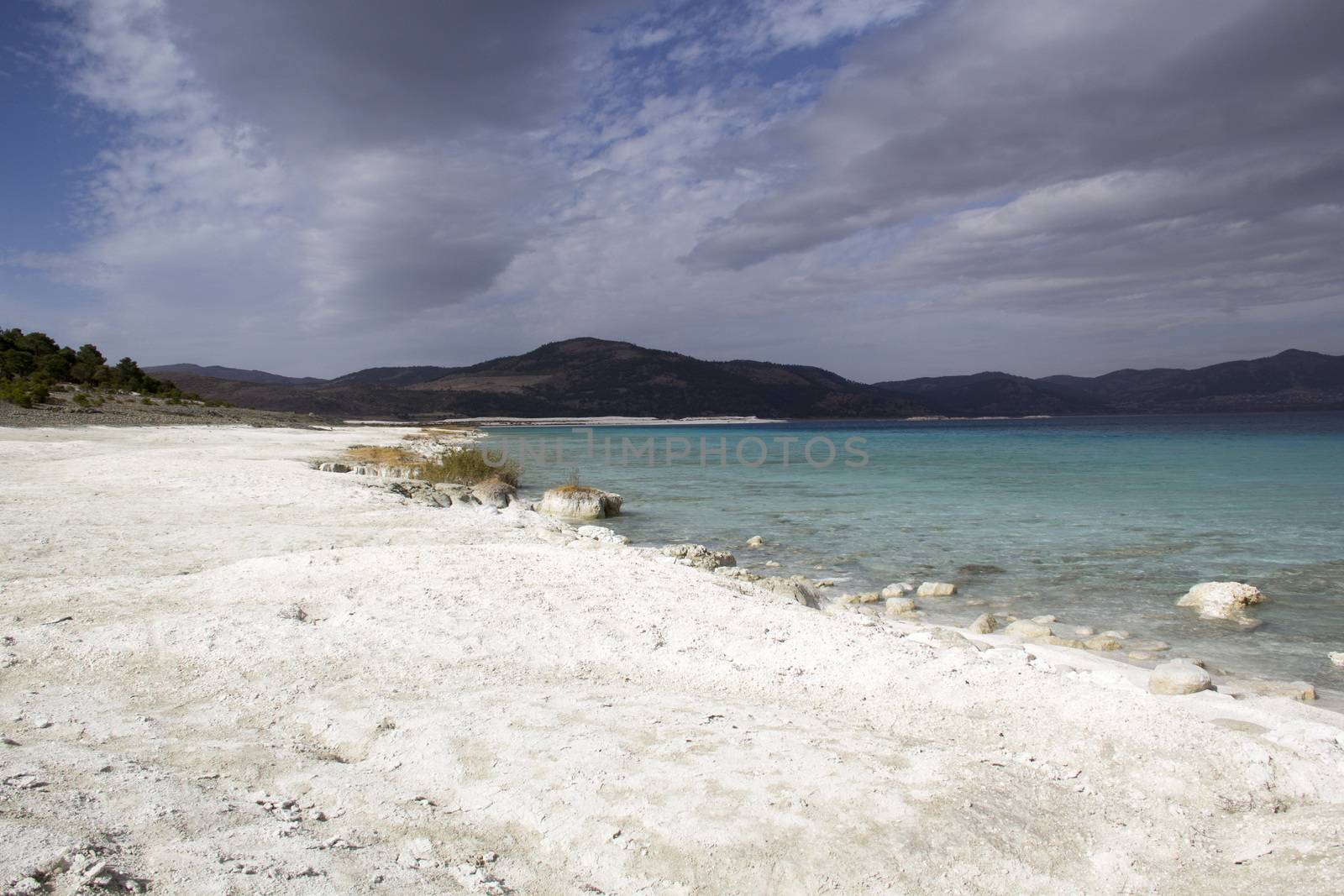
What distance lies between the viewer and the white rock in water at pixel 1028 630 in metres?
7.16

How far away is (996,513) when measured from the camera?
57.7 ft

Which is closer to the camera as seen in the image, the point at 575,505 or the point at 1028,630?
the point at 1028,630

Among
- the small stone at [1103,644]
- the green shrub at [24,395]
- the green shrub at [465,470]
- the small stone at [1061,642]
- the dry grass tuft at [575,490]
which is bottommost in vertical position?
the small stone at [1103,644]

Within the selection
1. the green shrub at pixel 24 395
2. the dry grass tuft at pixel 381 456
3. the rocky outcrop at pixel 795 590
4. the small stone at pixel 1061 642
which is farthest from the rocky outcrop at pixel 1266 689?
the green shrub at pixel 24 395

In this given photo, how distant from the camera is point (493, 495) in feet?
50.2

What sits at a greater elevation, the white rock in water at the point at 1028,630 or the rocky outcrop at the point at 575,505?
the rocky outcrop at the point at 575,505

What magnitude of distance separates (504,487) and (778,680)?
12112 mm

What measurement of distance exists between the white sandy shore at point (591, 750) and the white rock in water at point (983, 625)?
3.67 ft

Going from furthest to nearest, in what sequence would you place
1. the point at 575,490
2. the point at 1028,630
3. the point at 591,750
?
1. the point at 575,490
2. the point at 1028,630
3. the point at 591,750

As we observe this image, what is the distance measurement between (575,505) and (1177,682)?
12.6 m

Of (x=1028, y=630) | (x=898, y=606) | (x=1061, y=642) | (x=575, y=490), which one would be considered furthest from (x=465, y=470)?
(x=1061, y=642)

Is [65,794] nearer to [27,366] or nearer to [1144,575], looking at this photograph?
[1144,575]

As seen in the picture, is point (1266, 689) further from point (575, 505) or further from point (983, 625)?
point (575, 505)

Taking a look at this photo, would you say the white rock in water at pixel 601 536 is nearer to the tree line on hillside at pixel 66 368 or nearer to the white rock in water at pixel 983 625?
the white rock in water at pixel 983 625
